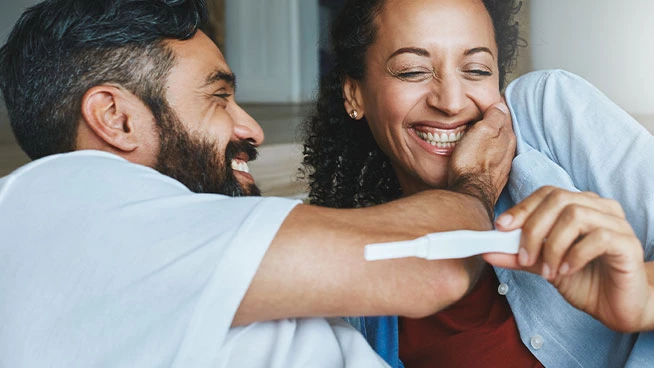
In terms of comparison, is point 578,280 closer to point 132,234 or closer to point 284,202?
point 284,202

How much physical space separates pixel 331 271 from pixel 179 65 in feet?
2.04

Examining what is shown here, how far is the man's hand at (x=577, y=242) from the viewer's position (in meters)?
0.82

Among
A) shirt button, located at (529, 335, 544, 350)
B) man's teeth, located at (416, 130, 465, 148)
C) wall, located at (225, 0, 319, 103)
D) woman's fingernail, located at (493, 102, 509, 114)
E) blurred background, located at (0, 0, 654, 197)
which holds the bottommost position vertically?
wall, located at (225, 0, 319, 103)

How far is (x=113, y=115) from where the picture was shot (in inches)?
49.5

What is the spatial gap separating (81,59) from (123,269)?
21.0 inches

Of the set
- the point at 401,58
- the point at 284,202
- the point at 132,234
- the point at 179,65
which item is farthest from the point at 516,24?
the point at 132,234

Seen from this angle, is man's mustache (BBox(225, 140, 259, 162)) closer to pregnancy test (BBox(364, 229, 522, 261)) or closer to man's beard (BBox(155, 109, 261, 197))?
man's beard (BBox(155, 109, 261, 197))

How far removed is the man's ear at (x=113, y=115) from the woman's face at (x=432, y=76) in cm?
60

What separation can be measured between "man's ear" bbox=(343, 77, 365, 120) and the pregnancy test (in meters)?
1.01

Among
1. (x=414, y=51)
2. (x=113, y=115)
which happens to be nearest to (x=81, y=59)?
(x=113, y=115)

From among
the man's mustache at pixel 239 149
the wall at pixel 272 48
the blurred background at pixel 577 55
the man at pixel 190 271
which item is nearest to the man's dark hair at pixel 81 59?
the man's mustache at pixel 239 149

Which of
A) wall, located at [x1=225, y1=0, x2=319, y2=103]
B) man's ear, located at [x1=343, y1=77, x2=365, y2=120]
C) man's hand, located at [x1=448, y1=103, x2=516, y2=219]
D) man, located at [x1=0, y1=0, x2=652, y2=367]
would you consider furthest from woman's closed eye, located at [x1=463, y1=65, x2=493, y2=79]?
wall, located at [x1=225, y1=0, x2=319, y2=103]

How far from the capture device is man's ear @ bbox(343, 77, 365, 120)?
179cm

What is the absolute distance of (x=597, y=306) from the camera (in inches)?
37.8
